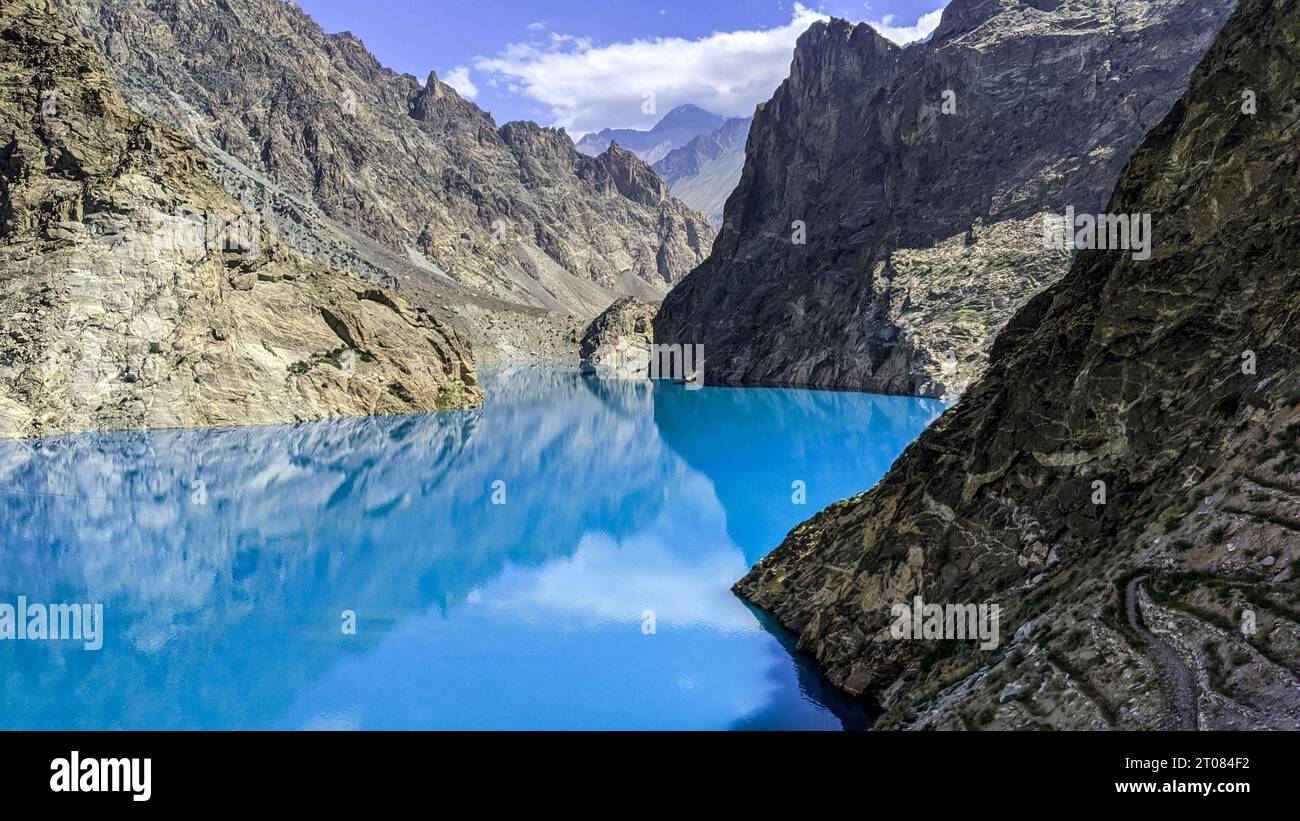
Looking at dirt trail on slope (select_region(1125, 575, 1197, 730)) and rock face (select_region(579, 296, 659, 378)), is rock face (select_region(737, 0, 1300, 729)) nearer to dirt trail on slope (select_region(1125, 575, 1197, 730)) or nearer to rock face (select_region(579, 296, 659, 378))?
dirt trail on slope (select_region(1125, 575, 1197, 730))

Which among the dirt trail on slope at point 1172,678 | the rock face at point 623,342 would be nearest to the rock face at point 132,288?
the dirt trail on slope at point 1172,678

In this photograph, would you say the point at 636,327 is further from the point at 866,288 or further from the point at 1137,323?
the point at 1137,323

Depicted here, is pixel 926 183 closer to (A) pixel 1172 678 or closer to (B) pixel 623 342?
(B) pixel 623 342

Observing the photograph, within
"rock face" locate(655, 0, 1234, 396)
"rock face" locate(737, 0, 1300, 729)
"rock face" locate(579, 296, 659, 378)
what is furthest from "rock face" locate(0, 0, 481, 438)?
"rock face" locate(579, 296, 659, 378)

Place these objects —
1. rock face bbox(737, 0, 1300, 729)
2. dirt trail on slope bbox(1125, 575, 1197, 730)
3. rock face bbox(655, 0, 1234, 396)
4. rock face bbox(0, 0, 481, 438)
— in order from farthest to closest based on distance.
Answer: rock face bbox(655, 0, 1234, 396) < rock face bbox(0, 0, 481, 438) < rock face bbox(737, 0, 1300, 729) < dirt trail on slope bbox(1125, 575, 1197, 730)

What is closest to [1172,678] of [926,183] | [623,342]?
[926,183]
